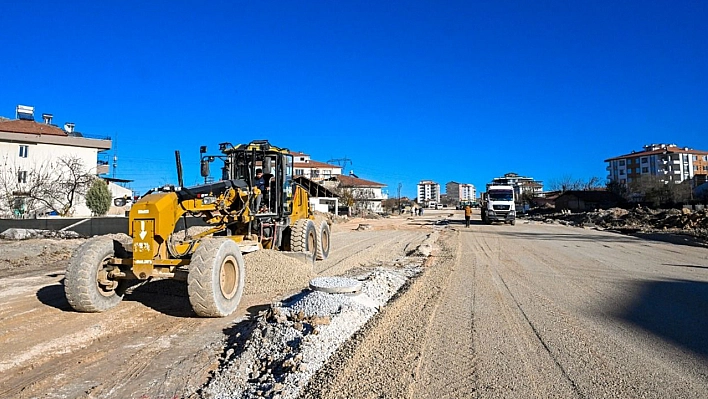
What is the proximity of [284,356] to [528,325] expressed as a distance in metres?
3.24

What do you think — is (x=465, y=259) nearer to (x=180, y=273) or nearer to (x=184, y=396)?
(x=180, y=273)

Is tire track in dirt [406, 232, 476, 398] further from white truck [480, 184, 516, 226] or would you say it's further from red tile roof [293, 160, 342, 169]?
red tile roof [293, 160, 342, 169]

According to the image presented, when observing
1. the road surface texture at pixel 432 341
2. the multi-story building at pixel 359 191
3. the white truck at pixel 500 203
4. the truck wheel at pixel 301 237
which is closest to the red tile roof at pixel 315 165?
the multi-story building at pixel 359 191

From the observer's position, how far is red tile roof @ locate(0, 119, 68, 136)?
3998cm

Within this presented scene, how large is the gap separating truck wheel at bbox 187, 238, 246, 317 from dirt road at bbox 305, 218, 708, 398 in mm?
2118

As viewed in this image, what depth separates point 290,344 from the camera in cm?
462

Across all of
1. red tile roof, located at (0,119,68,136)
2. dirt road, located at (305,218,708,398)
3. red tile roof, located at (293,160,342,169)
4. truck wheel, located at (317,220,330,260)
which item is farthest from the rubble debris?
red tile roof, located at (293,160,342,169)

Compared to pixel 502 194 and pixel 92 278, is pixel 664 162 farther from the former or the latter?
pixel 92 278

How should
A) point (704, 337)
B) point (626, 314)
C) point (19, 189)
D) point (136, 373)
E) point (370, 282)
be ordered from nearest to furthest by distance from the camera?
point (136, 373) < point (704, 337) < point (626, 314) < point (370, 282) < point (19, 189)

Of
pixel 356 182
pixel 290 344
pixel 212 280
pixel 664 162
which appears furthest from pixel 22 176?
pixel 664 162

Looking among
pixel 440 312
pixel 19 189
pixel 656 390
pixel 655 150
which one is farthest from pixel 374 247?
pixel 655 150

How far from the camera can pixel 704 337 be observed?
17.0 ft

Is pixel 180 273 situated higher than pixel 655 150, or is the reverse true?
pixel 655 150

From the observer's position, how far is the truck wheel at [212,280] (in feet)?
19.1
